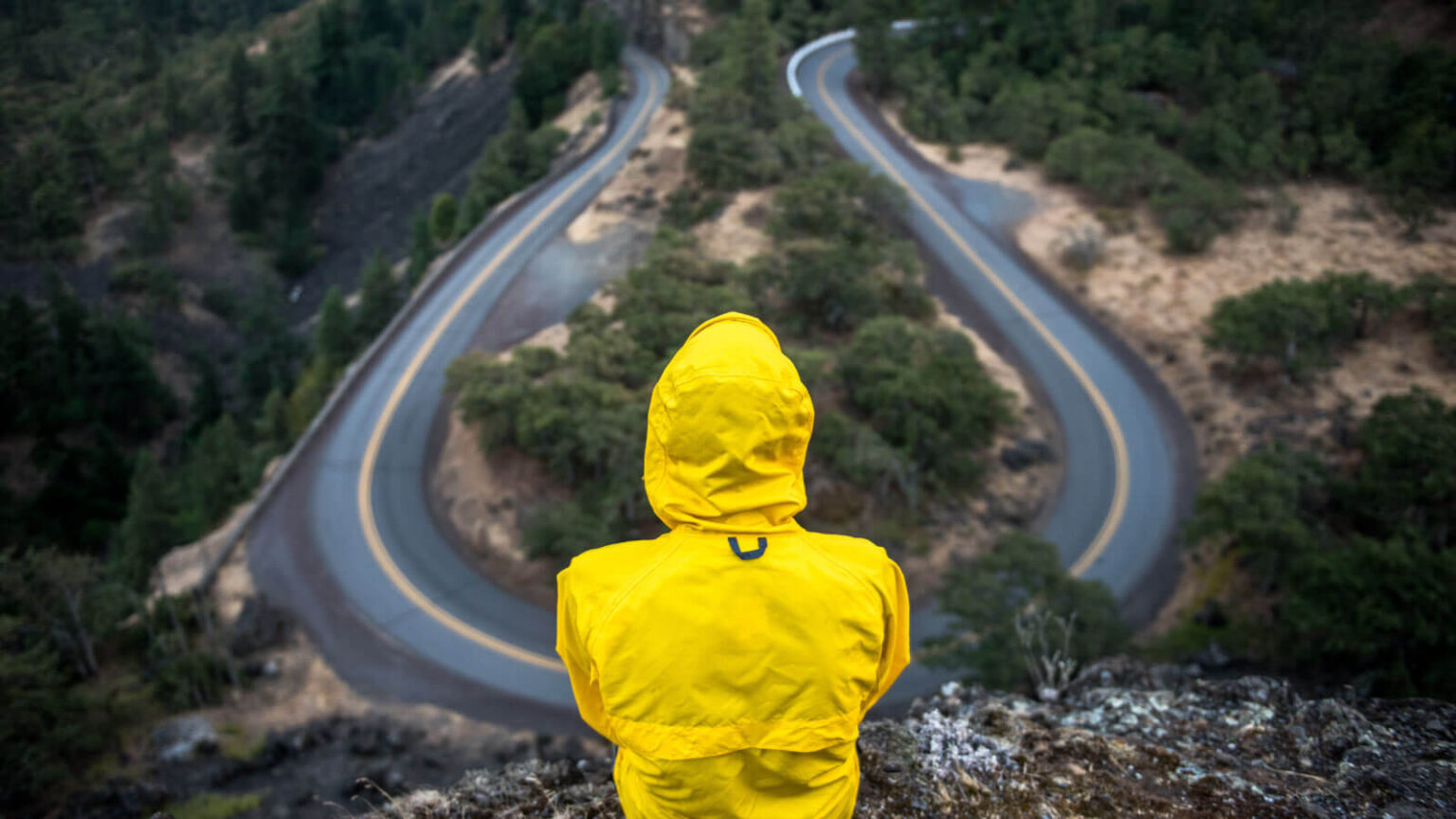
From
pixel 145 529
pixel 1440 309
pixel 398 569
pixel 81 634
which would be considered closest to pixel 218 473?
pixel 145 529

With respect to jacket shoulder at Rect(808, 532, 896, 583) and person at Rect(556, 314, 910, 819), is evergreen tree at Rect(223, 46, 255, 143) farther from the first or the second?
jacket shoulder at Rect(808, 532, 896, 583)

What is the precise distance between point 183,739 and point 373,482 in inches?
265

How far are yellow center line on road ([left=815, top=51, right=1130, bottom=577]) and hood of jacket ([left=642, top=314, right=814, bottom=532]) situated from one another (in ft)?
52.2

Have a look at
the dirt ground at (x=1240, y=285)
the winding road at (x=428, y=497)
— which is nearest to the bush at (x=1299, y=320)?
the dirt ground at (x=1240, y=285)

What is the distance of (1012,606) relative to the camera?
13.4m

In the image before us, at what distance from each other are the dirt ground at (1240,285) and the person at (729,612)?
623 inches

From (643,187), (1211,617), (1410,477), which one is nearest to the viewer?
(1211,617)

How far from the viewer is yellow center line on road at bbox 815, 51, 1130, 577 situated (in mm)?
17672

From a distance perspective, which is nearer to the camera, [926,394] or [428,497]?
[926,394]

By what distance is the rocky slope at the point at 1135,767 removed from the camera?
A: 408 centimetres

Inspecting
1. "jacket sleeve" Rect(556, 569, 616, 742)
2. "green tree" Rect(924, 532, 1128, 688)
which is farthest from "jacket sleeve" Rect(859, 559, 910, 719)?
"green tree" Rect(924, 532, 1128, 688)

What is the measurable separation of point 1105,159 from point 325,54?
47014mm

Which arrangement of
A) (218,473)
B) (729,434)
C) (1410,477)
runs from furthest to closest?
(218,473), (1410,477), (729,434)

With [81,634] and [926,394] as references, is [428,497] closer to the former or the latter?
[81,634]
